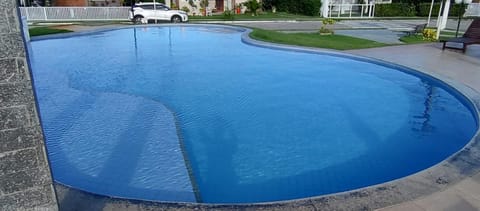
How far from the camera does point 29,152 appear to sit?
1.96 meters

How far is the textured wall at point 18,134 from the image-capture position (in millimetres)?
1792

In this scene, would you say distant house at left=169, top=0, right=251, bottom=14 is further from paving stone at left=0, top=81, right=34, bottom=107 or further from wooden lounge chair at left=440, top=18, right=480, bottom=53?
paving stone at left=0, top=81, right=34, bottom=107

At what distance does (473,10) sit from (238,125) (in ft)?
134

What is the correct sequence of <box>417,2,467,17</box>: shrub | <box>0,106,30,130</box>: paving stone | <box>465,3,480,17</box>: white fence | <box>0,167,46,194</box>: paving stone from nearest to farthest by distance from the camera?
<box>0,106,30,130</box>: paving stone → <box>0,167,46,194</box>: paving stone → <box>417,2,467,17</box>: shrub → <box>465,3,480,17</box>: white fence

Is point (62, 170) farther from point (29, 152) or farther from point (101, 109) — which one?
point (29, 152)

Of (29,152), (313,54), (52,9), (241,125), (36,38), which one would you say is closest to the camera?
(29,152)

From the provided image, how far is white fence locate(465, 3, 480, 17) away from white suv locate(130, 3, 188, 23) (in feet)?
104

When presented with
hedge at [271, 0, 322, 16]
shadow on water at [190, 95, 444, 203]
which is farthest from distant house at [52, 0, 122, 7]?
shadow on water at [190, 95, 444, 203]

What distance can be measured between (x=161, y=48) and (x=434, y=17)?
31.6 meters

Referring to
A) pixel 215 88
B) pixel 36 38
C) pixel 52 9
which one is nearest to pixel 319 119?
pixel 215 88

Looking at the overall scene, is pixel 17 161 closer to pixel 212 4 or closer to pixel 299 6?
pixel 212 4

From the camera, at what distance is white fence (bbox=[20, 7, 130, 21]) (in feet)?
83.4

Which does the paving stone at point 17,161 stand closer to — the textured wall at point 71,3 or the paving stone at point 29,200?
the paving stone at point 29,200

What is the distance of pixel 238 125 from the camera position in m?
6.55
